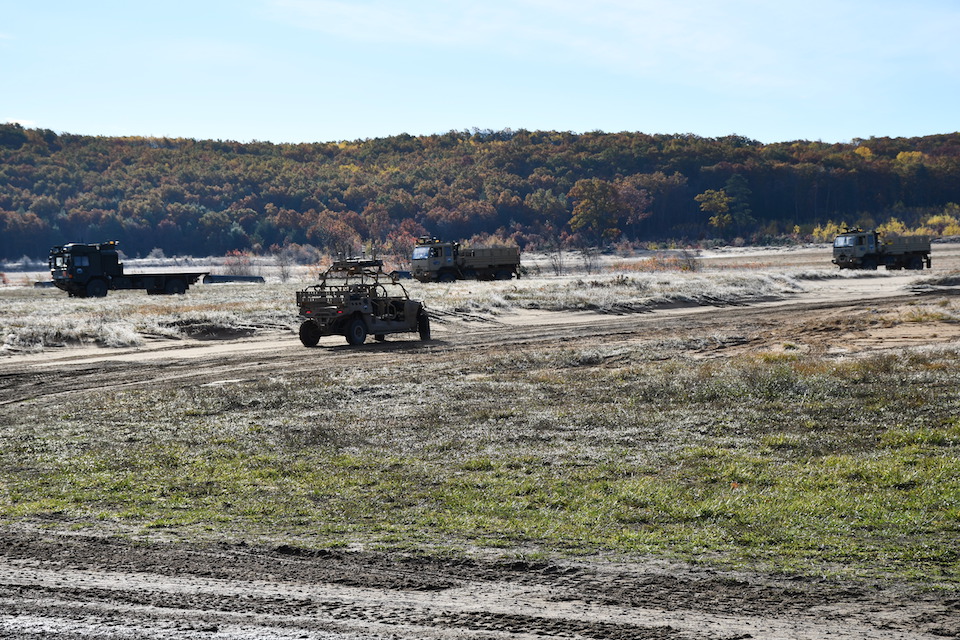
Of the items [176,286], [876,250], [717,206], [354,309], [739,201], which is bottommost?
[354,309]

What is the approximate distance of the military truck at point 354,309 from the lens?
25.6 meters

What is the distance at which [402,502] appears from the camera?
9867mm

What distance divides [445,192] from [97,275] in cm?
9091

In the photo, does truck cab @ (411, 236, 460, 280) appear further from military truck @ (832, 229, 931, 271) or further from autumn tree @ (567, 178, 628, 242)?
autumn tree @ (567, 178, 628, 242)

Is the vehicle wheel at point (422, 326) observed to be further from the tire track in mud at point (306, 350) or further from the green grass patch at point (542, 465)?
the green grass patch at point (542, 465)

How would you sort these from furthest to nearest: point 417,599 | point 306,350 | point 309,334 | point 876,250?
1. point 876,250
2. point 309,334
3. point 306,350
4. point 417,599

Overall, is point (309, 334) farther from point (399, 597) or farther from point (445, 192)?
point (445, 192)

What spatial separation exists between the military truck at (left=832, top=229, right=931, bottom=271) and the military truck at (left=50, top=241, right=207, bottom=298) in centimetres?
3900

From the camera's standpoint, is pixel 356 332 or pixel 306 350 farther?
pixel 356 332

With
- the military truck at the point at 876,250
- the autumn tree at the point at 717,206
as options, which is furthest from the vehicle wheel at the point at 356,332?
the autumn tree at the point at 717,206

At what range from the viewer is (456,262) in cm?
5522

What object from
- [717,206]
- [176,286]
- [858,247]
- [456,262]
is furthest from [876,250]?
[717,206]

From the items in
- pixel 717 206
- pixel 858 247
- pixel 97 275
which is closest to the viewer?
pixel 97 275

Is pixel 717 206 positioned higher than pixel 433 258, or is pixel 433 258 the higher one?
pixel 717 206
